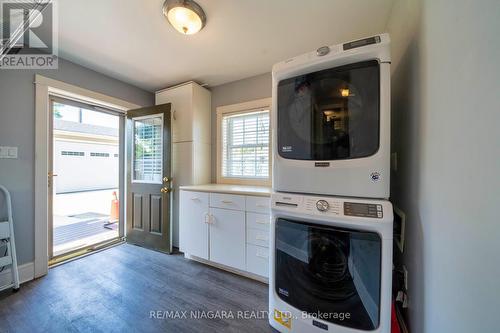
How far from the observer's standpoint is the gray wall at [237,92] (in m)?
2.45

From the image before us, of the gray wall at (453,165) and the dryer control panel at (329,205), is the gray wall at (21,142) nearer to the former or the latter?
the dryer control panel at (329,205)

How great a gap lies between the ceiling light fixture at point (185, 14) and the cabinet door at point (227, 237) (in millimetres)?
1712

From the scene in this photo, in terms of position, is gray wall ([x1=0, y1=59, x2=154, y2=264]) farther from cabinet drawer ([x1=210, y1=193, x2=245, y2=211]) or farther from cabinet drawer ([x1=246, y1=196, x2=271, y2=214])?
cabinet drawer ([x1=246, y1=196, x2=271, y2=214])

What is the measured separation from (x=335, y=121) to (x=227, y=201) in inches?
54.2

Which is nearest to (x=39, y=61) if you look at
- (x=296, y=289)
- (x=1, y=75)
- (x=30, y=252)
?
(x=1, y=75)

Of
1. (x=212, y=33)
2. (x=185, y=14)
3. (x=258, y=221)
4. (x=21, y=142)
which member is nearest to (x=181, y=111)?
(x=212, y=33)

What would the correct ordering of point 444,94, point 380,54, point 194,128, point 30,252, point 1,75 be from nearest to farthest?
point 444,94, point 380,54, point 1,75, point 30,252, point 194,128

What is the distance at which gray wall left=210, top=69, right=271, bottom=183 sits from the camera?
2450 mm

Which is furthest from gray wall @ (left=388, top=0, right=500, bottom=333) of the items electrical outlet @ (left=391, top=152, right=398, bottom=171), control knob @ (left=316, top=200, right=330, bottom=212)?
control knob @ (left=316, top=200, right=330, bottom=212)

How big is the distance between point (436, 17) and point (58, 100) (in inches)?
134

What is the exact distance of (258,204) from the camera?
186 cm

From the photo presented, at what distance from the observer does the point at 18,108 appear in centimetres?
180

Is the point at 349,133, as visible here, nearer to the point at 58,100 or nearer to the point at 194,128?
the point at 194,128

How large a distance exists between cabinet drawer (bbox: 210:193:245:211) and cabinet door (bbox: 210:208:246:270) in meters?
0.05
